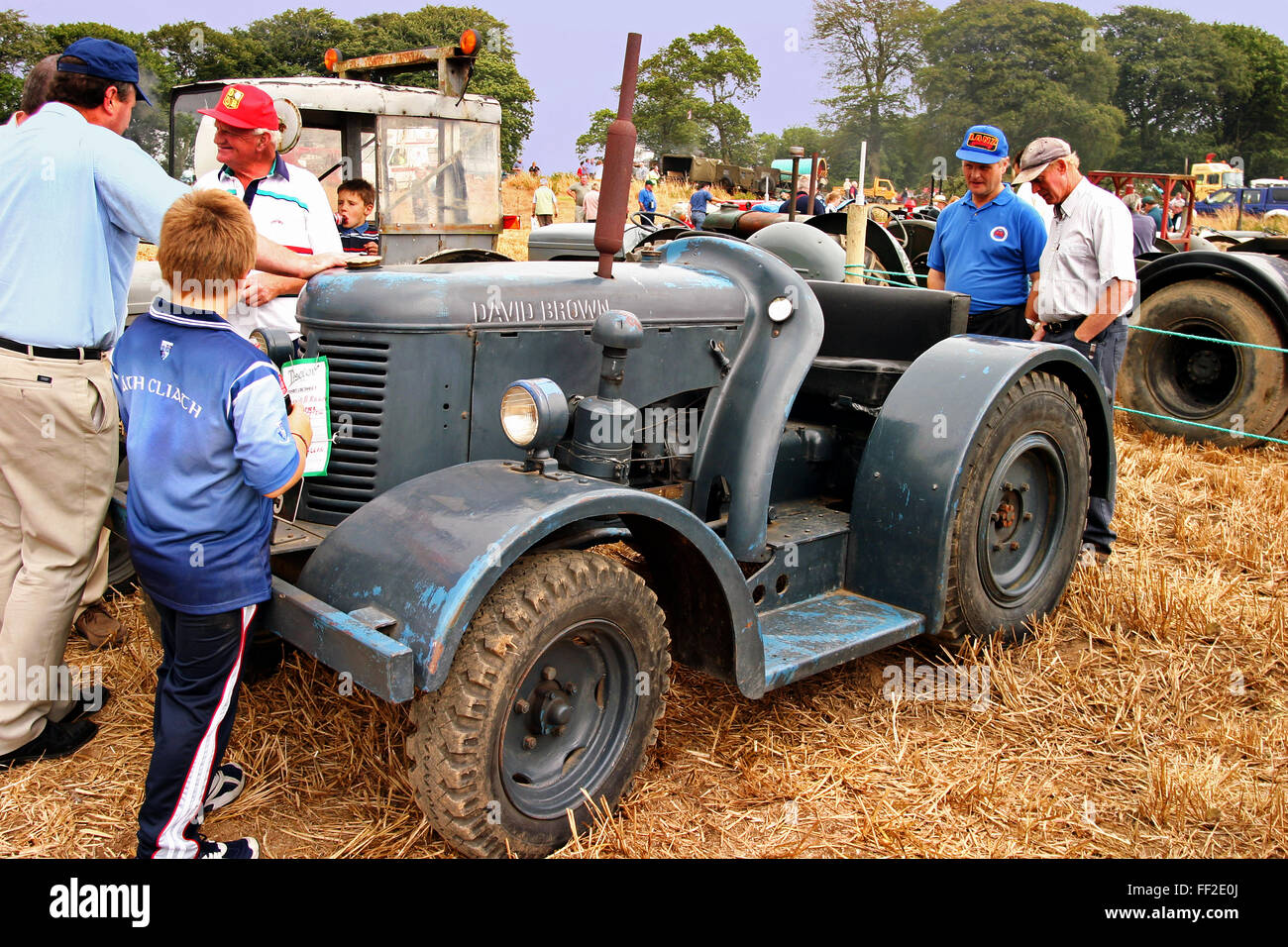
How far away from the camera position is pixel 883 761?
10.9ft

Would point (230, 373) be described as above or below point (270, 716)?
above

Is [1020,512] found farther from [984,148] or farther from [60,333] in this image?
[60,333]

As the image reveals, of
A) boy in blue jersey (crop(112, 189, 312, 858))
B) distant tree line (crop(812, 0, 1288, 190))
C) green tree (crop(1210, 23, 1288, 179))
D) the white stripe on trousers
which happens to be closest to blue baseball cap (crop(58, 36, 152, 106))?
boy in blue jersey (crop(112, 189, 312, 858))

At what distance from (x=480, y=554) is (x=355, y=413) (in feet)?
2.57

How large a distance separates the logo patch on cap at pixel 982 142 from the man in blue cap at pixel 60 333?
329 centimetres

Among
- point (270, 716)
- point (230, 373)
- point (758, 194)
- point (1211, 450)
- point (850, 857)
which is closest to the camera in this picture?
point (230, 373)

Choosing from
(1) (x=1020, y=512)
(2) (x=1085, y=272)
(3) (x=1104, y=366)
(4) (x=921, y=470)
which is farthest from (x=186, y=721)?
(3) (x=1104, y=366)

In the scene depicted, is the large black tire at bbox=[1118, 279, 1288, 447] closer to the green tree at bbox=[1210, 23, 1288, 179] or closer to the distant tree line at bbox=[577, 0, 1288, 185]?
the distant tree line at bbox=[577, 0, 1288, 185]

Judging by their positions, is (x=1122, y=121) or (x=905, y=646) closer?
(x=905, y=646)

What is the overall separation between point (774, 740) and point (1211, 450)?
5.37 meters

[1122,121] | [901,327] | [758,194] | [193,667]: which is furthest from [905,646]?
[1122,121]

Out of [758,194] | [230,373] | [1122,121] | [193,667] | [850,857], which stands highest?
[1122,121]

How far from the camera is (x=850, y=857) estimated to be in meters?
2.84
